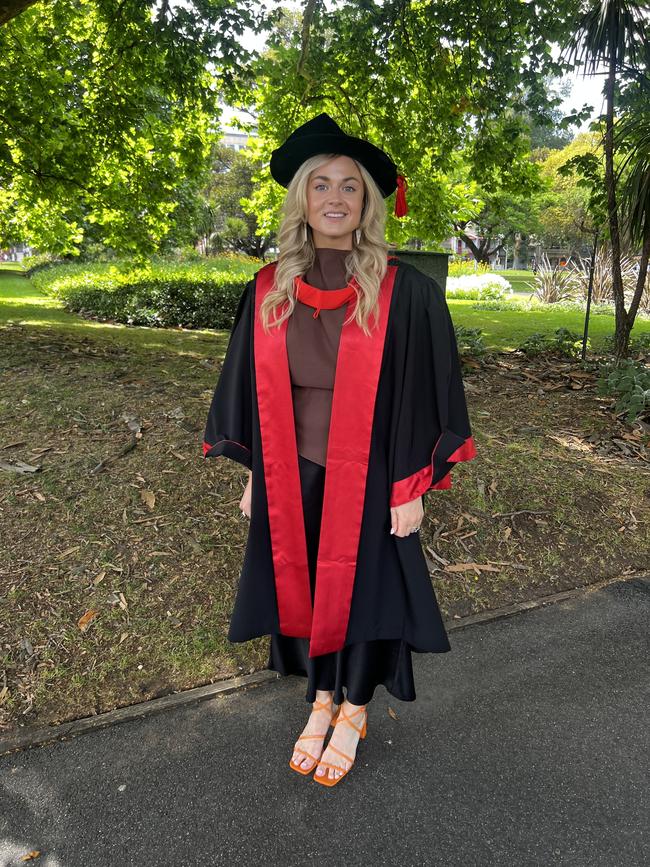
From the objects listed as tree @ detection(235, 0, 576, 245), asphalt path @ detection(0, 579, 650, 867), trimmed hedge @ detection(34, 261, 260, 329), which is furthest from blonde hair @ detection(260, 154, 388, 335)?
trimmed hedge @ detection(34, 261, 260, 329)

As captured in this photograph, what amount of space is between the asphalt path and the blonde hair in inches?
65.9

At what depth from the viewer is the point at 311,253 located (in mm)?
2096

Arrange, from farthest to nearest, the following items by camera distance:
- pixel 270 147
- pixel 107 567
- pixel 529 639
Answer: pixel 270 147 < pixel 107 567 < pixel 529 639

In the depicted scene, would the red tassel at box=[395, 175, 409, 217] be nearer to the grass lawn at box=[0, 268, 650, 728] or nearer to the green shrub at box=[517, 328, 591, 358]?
the grass lawn at box=[0, 268, 650, 728]

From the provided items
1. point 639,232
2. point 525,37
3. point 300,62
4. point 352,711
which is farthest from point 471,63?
point 352,711

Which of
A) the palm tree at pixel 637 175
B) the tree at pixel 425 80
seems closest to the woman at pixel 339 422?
the tree at pixel 425 80

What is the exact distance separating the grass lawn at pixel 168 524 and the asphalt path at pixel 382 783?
0.34 m

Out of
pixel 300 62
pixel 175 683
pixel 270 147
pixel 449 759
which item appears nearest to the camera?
pixel 449 759

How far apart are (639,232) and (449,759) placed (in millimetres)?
6946

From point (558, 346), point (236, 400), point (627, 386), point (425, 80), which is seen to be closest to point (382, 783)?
point (236, 400)

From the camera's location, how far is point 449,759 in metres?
2.31

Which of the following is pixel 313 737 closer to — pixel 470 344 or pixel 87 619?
pixel 87 619

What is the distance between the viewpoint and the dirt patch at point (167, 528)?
112 inches

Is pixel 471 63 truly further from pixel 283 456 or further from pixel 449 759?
pixel 449 759
